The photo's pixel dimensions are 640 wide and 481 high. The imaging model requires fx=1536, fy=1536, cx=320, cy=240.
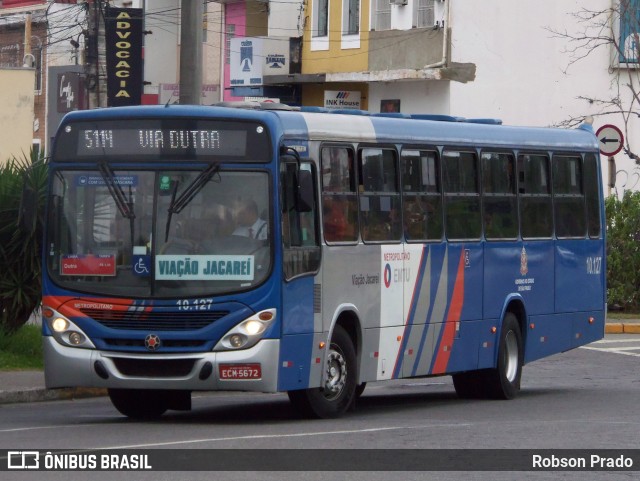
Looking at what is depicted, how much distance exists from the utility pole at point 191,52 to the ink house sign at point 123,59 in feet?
69.1

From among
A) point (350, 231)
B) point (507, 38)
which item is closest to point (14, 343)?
point (350, 231)

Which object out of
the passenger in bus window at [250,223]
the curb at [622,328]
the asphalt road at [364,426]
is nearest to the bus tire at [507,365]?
the asphalt road at [364,426]

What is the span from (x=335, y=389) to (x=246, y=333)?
144cm

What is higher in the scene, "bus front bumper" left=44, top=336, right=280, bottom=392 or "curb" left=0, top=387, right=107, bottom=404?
"bus front bumper" left=44, top=336, right=280, bottom=392

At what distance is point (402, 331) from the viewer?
15.2 m

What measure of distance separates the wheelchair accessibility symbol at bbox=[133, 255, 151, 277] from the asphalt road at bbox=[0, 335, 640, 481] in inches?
51.4

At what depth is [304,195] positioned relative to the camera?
43.3 feet

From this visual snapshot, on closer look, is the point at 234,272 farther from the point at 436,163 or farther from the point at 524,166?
the point at 524,166

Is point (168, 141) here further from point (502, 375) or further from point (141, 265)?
point (502, 375)

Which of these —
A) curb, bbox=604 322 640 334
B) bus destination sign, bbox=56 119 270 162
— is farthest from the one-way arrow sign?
bus destination sign, bbox=56 119 270 162

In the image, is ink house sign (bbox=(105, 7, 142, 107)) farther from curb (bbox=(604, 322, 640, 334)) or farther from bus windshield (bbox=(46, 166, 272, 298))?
bus windshield (bbox=(46, 166, 272, 298))

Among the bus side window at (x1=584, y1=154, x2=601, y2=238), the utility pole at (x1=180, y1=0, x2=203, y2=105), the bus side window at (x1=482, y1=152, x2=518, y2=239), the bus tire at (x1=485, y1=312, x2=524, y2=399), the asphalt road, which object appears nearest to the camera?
the asphalt road

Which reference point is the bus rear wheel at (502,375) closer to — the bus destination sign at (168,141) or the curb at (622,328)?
the bus destination sign at (168,141)

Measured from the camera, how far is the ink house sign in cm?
4069
